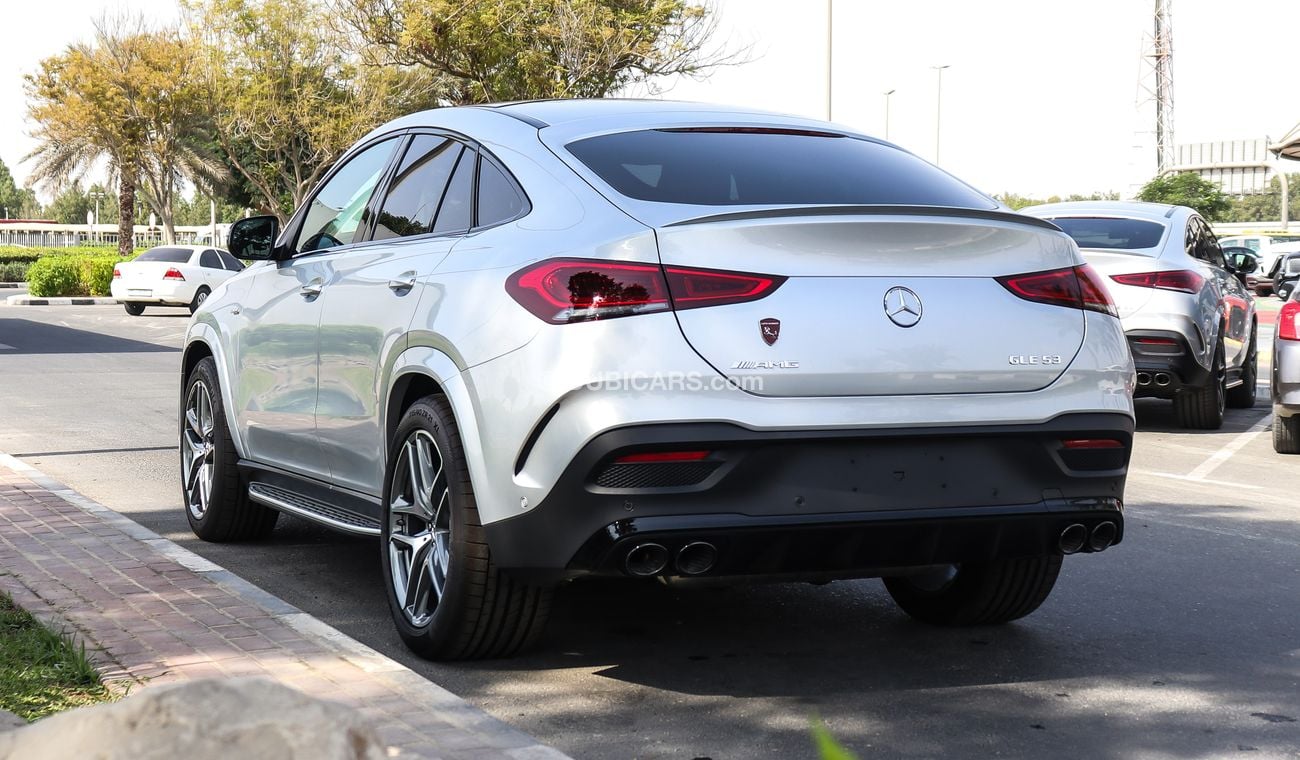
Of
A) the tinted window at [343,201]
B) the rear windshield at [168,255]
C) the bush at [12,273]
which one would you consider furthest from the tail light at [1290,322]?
the bush at [12,273]

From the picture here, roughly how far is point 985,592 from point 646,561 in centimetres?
170

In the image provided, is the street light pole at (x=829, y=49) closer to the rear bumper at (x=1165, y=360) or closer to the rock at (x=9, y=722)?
the rear bumper at (x=1165, y=360)

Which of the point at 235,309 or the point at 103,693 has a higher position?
the point at 235,309

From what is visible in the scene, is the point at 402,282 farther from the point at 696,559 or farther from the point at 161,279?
the point at 161,279

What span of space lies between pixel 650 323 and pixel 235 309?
3.07 m

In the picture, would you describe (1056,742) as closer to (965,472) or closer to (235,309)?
(965,472)

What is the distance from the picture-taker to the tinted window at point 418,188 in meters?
5.16

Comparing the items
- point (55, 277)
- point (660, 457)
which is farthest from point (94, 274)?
point (660, 457)

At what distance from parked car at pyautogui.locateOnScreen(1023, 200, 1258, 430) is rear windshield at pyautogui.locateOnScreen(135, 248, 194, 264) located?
2469 centimetres

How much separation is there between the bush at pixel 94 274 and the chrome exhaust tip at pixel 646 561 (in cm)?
3891

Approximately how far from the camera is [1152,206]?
12039mm

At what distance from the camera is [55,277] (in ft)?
128

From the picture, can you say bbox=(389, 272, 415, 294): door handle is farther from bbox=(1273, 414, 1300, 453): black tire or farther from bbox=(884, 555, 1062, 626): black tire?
bbox=(1273, 414, 1300, 453): black tire

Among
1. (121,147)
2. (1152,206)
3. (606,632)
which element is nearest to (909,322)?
(606,632)
